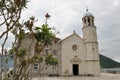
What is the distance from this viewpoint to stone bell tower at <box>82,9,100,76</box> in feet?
114

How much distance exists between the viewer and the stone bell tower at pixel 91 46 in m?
34.7

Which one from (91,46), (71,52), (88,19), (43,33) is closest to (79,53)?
(71,52)

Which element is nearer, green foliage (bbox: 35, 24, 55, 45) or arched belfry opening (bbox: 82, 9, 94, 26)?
green foliage (bbox: 35, 24, 55, 45)

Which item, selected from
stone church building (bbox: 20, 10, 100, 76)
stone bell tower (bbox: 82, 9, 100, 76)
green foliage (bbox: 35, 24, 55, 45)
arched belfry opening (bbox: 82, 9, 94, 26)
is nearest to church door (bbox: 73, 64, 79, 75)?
stone church building (bbox: 20, 10, 100, 76)

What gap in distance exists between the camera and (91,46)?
3519 cm

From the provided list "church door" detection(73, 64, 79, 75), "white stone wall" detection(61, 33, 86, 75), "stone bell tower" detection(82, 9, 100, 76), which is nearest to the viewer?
"stone bell tower" detection(82, 9, 100, 76)

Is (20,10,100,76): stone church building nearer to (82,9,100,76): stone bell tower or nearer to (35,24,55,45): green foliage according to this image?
(82,9,100,76): stone bell tower

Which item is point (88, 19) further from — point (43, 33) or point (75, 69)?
point (43, 33)

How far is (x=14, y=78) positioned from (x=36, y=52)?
0.81 metres

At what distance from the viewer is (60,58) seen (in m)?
35.9

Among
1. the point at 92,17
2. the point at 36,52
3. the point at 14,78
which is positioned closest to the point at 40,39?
the point at 36,52

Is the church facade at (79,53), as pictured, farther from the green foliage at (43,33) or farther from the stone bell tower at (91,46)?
the green foliage at (43,33)

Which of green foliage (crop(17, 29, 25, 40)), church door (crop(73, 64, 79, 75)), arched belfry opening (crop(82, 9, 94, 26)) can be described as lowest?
church door (crop(73, 64, 79, 75))

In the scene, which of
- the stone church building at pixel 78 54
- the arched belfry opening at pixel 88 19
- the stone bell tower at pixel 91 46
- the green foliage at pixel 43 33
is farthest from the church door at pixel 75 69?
the green foliage at pixel 43 33
